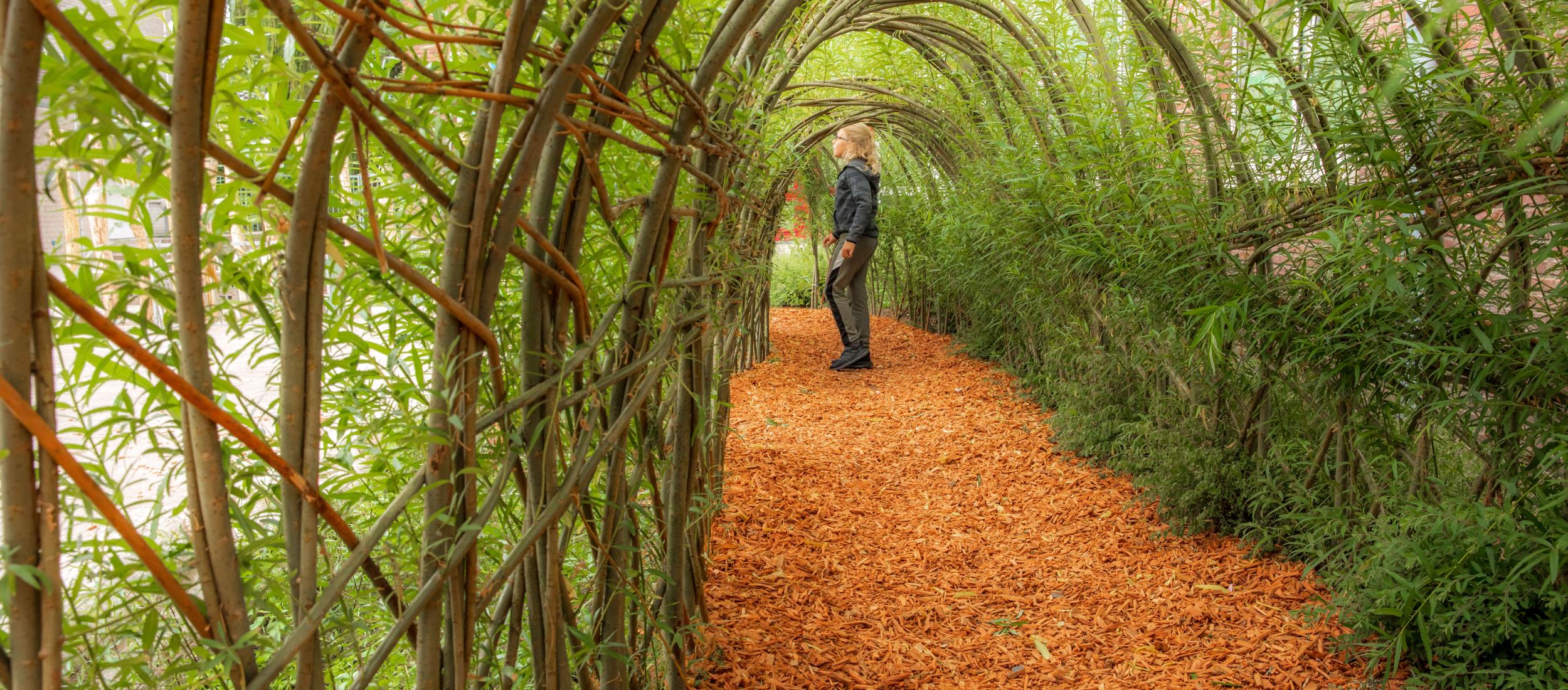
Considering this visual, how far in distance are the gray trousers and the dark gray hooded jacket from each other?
0.09 metres

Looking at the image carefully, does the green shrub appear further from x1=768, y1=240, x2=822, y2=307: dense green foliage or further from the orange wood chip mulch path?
the orange wood chip mulch path

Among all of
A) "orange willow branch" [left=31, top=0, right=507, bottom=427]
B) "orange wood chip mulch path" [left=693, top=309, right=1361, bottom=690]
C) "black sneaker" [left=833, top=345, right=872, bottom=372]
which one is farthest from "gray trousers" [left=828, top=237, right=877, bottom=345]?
"orange willow branch" [left=31, top=0, right=507, bottom=427]

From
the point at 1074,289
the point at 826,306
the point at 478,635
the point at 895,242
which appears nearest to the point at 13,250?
the point at 478,635

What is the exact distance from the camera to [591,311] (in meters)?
1.22

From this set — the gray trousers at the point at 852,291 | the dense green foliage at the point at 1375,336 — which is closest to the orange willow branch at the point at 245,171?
the dense green foliage at the point at 1375,336

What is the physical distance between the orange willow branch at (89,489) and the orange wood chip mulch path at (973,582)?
162cm

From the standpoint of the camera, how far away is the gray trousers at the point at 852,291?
245 inches

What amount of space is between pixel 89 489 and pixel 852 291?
6.00m

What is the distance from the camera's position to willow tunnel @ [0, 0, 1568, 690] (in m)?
0.63

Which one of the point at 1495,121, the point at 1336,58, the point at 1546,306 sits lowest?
the point at 1546,306

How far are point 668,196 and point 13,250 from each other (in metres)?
0.68

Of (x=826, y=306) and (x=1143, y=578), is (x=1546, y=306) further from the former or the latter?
(x=826, y=306)

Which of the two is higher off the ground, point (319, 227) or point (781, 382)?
point (319, 227)

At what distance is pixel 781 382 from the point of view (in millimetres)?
6121
